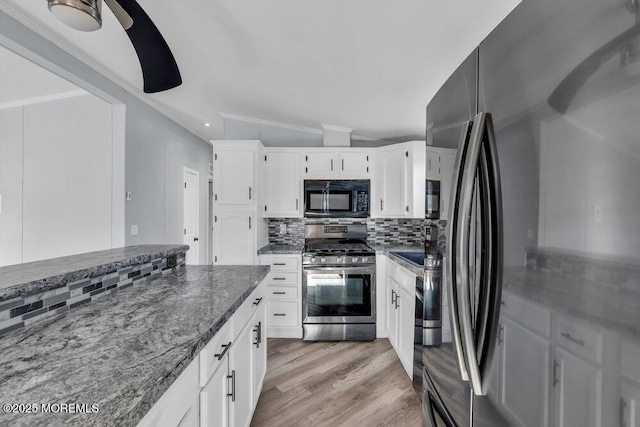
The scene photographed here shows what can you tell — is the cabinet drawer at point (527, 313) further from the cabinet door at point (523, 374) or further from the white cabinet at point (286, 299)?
the white cabinet at point (286, 299)

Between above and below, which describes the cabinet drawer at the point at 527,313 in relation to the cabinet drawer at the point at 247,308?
above

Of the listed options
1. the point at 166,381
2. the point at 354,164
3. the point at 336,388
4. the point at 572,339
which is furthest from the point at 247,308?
the point at 354,164

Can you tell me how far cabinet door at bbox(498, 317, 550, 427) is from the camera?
51 centimetres

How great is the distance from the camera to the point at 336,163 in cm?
337

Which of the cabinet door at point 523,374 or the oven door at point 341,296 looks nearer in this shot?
the cabinet door at point 523,374

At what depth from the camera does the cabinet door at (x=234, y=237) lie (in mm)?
3158

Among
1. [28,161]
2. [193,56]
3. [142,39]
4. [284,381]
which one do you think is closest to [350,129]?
[193,56]

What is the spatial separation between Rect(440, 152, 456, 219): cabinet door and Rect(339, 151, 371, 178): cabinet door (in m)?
2.49

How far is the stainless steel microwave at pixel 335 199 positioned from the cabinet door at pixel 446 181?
2372 millimetres

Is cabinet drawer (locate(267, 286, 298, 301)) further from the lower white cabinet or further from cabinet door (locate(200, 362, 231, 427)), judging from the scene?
cabinet door (locate(200, 362, 231, 427))

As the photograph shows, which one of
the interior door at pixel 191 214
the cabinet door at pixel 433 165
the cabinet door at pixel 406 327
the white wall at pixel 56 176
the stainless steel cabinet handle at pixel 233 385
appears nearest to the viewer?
the cabinet door at pixel 433 165

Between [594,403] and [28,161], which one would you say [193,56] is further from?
[594,403]

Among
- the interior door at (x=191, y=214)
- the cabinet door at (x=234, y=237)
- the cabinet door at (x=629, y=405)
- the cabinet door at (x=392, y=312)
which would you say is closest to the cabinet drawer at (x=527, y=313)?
the cabinet door at (x=629, y=405)

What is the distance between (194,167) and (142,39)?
4.05 meters
